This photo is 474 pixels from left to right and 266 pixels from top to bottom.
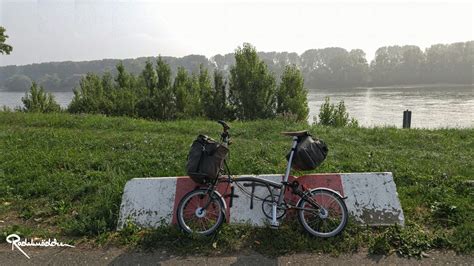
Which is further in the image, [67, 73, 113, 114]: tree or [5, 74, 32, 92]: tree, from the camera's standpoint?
[5, 74, 32, 92]: tree

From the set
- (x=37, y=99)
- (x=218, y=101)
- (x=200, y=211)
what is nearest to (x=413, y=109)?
(x=218, y=101)

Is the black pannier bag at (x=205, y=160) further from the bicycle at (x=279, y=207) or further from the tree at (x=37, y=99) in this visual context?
the tree at (x=37, y=99)

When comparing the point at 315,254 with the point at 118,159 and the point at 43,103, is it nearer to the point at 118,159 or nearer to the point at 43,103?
the point at 118,159

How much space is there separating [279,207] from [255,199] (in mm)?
417

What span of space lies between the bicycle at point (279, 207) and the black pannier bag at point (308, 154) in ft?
0.21

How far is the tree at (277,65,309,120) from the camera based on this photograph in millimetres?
19844

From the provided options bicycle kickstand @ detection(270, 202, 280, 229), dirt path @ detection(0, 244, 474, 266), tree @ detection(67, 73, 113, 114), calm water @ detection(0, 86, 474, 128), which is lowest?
calm water @ detection(0, 86, 474, 128)

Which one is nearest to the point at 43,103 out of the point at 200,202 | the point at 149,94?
the point at 149,94

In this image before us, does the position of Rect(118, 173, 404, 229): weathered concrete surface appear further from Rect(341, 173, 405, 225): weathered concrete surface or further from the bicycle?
the bicycle

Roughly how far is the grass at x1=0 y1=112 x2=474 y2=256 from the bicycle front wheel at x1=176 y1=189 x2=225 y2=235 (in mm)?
149

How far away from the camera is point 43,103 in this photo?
2533 cm

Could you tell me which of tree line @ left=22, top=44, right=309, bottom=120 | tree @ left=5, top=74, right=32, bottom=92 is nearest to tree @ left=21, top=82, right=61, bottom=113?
tree line @ left=22, top=44, right=309, bottom=120

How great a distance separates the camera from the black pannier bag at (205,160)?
3.67 m

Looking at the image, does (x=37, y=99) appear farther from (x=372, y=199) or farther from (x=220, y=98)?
(x=372, y=199)
